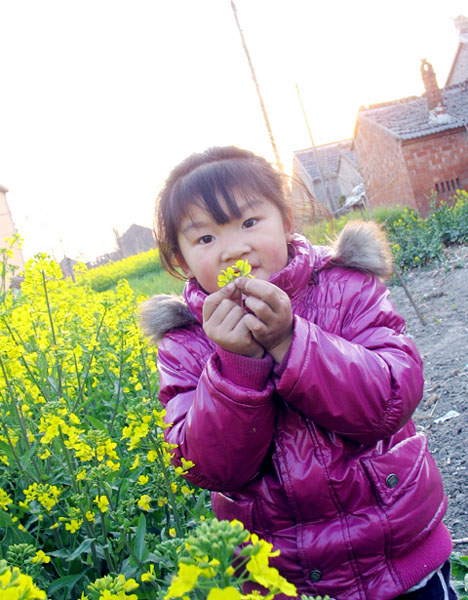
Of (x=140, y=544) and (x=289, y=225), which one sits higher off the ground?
(x=289, y=225)

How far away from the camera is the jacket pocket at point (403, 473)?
1552 mm

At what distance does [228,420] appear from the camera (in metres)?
1.44

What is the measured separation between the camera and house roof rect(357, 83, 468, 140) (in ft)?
60.1

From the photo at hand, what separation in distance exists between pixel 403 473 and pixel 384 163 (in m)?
20.1

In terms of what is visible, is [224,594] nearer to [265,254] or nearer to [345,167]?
[265,254]

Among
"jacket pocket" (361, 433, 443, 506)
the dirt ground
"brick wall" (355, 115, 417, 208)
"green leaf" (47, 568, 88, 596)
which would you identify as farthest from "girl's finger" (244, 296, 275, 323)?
"brick wall" (355, 115, 417, 208)

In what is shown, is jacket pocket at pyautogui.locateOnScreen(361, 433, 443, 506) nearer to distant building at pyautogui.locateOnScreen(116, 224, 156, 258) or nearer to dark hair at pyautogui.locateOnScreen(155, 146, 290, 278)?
dark hair at pyautogui.locateOnScreen(155, 146, 290, 278)

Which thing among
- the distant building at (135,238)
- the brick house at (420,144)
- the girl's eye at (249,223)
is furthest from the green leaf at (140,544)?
the distant building at (135,238)

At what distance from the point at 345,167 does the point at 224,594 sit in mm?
32291

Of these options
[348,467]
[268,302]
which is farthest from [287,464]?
[268,302]

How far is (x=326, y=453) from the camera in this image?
5.15 ft

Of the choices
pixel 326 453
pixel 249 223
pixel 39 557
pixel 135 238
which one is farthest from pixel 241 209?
pixel 135 238

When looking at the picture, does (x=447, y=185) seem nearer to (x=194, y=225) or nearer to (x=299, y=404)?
(x=194, y=225)

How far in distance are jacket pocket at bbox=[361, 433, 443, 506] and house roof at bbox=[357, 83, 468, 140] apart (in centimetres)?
1797
